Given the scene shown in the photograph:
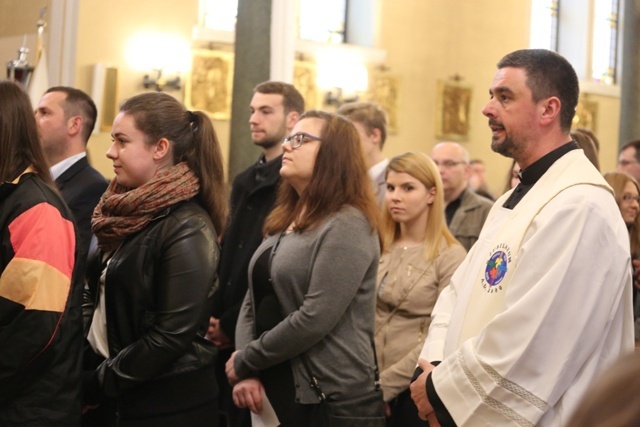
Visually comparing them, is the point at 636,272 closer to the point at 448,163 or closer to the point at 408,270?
the point at 408,270

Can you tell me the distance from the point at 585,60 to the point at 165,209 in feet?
49.2

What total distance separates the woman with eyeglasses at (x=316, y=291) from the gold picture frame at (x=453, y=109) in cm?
1124

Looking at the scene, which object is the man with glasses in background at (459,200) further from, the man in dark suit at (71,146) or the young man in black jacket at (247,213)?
the man in dark suit at (71,146)

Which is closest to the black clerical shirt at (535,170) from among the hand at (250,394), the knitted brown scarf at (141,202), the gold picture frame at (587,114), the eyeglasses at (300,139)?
the eyeglasses at (300,139)

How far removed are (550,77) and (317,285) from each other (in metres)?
1.14

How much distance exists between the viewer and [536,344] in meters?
2.63

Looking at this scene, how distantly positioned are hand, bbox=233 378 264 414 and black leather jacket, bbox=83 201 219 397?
1.34 feet

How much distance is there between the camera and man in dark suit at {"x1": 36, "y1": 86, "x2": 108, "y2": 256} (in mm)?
4551

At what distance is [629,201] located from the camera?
16.1 feet

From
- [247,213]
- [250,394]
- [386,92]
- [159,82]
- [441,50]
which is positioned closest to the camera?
[250,394]

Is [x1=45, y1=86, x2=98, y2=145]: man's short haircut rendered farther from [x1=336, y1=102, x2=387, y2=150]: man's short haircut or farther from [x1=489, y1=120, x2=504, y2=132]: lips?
[x1=489, y1=120, x2=504, y2=132]: lips

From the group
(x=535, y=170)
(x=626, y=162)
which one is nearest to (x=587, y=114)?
(x=626, y=162)

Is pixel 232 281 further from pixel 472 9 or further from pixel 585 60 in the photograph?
pixel 585 60

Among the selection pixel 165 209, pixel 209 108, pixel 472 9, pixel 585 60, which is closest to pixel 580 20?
pixel 585 60
